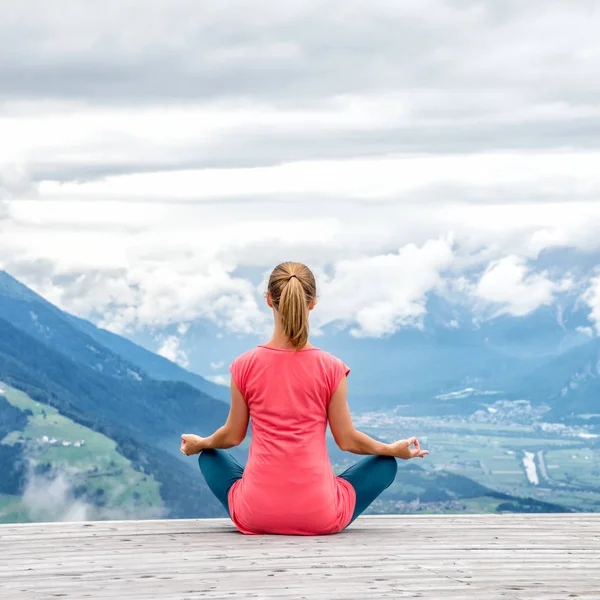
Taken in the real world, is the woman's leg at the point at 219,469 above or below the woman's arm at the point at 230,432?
below

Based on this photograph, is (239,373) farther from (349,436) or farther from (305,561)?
(305,561)

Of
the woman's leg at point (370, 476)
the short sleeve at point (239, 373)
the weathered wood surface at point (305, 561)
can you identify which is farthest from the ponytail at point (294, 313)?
the weathered wood surface at point (305, 561)

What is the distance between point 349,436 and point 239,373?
3.42 feet

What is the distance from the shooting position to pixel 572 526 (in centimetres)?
988

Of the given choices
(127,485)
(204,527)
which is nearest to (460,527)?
(204,527)

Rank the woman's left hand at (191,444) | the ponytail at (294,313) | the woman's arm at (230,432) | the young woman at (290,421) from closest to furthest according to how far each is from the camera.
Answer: the ponytail at (294,313), the young woman at (290,421), the woman's arm at (230,432), the woman's left hand at (191,444)

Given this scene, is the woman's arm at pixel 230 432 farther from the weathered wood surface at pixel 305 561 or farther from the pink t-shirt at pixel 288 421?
the weathered wood surface at pixel 305 561

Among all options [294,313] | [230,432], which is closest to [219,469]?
[230,432]

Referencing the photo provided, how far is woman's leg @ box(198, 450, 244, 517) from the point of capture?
8.81m

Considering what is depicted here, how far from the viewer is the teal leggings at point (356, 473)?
28.8ft

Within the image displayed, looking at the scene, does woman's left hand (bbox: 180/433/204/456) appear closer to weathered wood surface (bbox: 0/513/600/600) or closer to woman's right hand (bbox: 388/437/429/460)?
weathered wood surface (bbox: 0/513/600/600)

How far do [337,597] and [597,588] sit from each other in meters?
1.93

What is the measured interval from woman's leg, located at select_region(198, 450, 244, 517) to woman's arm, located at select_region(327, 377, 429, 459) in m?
1.04

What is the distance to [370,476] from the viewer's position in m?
8.80
